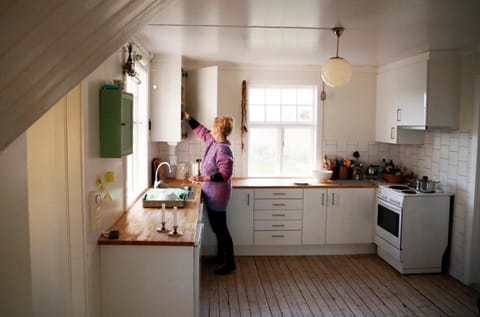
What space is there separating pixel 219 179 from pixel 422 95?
2318 millimetres

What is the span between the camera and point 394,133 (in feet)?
15.2

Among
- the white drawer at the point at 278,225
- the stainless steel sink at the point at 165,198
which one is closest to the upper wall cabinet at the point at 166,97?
the stainless steel sink at the point at 165,198

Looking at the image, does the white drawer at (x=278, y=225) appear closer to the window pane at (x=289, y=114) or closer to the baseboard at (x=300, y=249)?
the baseboard at (x=300, y=249)

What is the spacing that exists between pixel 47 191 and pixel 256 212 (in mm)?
2823

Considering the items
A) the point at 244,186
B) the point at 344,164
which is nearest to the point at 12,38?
the point at 244,186

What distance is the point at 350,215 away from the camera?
4.69 m

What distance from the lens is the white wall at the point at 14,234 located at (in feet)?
3.71

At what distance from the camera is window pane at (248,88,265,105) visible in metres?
5.07

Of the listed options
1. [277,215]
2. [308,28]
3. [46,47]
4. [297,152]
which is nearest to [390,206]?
[277,215]

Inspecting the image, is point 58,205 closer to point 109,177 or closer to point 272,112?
point 109,177

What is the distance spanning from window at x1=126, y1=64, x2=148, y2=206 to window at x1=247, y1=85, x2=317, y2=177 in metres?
1.51

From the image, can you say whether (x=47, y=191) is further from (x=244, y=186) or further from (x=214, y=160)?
(x=244, y=186)

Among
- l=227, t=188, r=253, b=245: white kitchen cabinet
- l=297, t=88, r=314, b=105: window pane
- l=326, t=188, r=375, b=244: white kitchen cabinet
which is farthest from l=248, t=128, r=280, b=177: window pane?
l=326, t=188, r=375, b=244: white kitchen cabinet

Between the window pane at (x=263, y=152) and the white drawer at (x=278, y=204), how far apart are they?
0.63m
